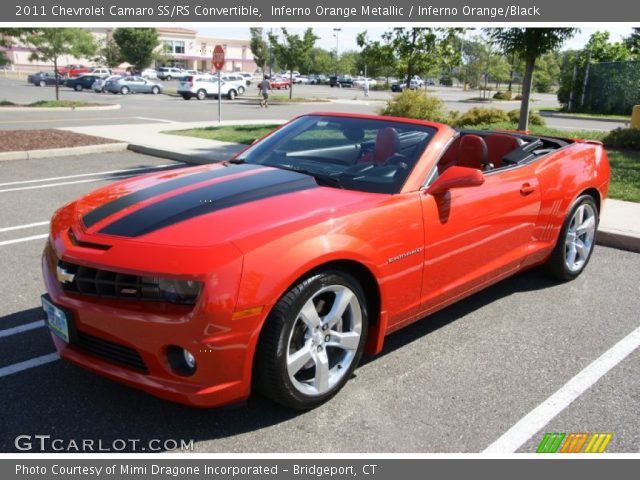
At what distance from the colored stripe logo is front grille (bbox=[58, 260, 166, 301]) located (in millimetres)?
2015

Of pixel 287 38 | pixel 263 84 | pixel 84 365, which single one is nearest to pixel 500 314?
pixel 84 365

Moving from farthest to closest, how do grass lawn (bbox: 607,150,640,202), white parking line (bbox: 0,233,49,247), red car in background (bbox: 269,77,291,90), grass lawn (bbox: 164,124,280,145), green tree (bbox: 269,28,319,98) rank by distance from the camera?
red car in background (bbox: 269,77,291,90) → green tree (bbox: 269,28,319,98) → grass lawn (bbox: 164,124,280,145) → grass lawn (bbox: 607,150,640,202) → white parking line (bbox: 0,233,49,247)

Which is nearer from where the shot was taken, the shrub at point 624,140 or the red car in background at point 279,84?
Answer: the shrub at point 624,140

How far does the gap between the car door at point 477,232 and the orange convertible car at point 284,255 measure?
A: 0.04 feet

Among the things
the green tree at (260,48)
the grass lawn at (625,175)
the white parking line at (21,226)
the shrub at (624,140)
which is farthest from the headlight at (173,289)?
the green tree at (260,48)

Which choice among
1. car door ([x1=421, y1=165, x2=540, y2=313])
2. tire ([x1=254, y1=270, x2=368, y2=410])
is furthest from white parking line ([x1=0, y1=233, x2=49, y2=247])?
car door ([x1=421, y1=165, x2=540, y2=313])

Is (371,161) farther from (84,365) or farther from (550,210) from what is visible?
(84,365)

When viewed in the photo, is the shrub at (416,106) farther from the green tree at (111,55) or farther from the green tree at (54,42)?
the green tree at (111,55)

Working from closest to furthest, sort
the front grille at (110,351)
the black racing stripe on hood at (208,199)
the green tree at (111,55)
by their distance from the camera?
the front grille at (110,351) < the black racing stripe on hood at (208,199) < the green tree at (111,55)

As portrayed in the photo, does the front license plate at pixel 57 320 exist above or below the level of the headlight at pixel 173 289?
below

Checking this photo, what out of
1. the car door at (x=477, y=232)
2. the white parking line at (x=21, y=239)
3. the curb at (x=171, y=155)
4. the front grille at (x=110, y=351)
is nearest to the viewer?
the front grille at (x=110, y=351)

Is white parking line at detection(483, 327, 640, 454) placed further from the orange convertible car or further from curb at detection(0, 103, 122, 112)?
curb at detection(0, 103, 122, 112)

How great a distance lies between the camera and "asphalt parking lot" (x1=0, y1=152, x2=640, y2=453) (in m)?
3.00

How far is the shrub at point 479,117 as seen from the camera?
58.7ft
